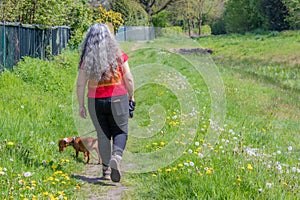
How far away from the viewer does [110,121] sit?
5875 millimetres

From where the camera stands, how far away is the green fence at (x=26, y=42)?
11.6 metres

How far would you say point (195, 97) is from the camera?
11234mm

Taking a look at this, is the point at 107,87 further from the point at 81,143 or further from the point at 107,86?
the point at 81,143

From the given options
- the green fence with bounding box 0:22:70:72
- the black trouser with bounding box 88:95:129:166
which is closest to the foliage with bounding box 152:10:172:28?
the green fence with bounding box 0:22:70:72

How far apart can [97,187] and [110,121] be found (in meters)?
0.80

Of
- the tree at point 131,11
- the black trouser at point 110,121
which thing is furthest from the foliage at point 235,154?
the tree at point 131,11

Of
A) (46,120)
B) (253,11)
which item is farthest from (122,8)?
(46,120)

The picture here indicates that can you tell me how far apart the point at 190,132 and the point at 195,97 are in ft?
12.7

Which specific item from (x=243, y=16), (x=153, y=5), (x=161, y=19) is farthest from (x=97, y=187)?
(x=153, y=5)

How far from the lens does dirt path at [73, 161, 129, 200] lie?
5395 mm

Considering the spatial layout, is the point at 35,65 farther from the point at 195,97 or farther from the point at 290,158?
the point at 290,158

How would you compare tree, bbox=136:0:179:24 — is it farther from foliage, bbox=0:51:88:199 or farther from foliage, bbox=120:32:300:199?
foliage, bbox=0:51:88:199

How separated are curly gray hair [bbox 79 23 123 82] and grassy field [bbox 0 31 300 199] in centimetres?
124

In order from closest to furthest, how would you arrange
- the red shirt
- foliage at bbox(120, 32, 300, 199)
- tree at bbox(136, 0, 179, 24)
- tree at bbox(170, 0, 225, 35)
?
foliage at bbox(120, 32, 300, 199) → the red shirt → tree at bbox(136, 0, 179, 24) → tree at bbox(170, 0, 225, 35)
